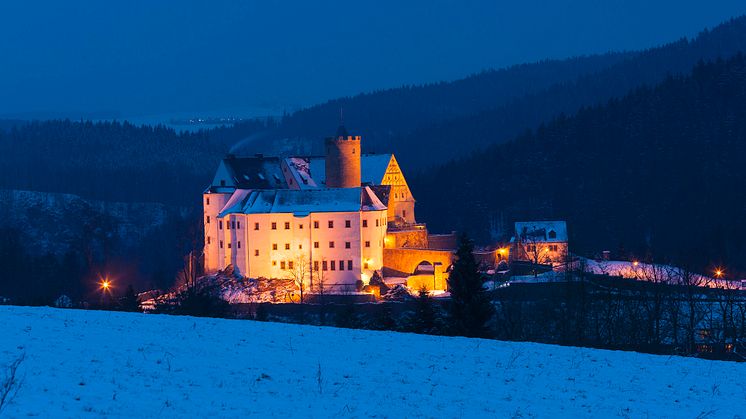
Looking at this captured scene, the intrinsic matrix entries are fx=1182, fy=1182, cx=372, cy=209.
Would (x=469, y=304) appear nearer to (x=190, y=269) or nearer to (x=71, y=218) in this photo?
(x=190, y=269)

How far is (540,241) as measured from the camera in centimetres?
9275

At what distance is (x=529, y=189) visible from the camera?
13662cm

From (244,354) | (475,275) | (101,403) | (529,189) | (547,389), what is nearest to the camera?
(101,403)

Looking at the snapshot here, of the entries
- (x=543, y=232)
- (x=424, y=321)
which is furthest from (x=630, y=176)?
(x=424, y=321)

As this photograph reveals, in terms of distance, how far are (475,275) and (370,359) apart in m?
18.7

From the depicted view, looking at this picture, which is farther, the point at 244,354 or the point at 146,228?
the point at 146,228

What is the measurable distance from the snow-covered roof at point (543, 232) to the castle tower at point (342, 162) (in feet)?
45.6

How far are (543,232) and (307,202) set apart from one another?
65.9 ft

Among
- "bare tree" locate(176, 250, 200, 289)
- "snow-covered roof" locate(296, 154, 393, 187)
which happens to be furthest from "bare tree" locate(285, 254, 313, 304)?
"snow-covered roof" locate(296, 154, 393, 187)

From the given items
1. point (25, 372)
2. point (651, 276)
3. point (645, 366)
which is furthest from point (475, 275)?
point (651, 276)

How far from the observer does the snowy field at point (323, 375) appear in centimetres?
2166

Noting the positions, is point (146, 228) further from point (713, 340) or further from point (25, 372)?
point (25, 372)

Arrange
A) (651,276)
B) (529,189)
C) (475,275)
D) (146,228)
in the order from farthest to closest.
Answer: (146,228)
(529,189)
(651,276)
(475,275)

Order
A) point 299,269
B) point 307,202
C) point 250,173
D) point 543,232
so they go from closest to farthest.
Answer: point 299,269 < point 307,202 < point 543,232 < point 250,173
